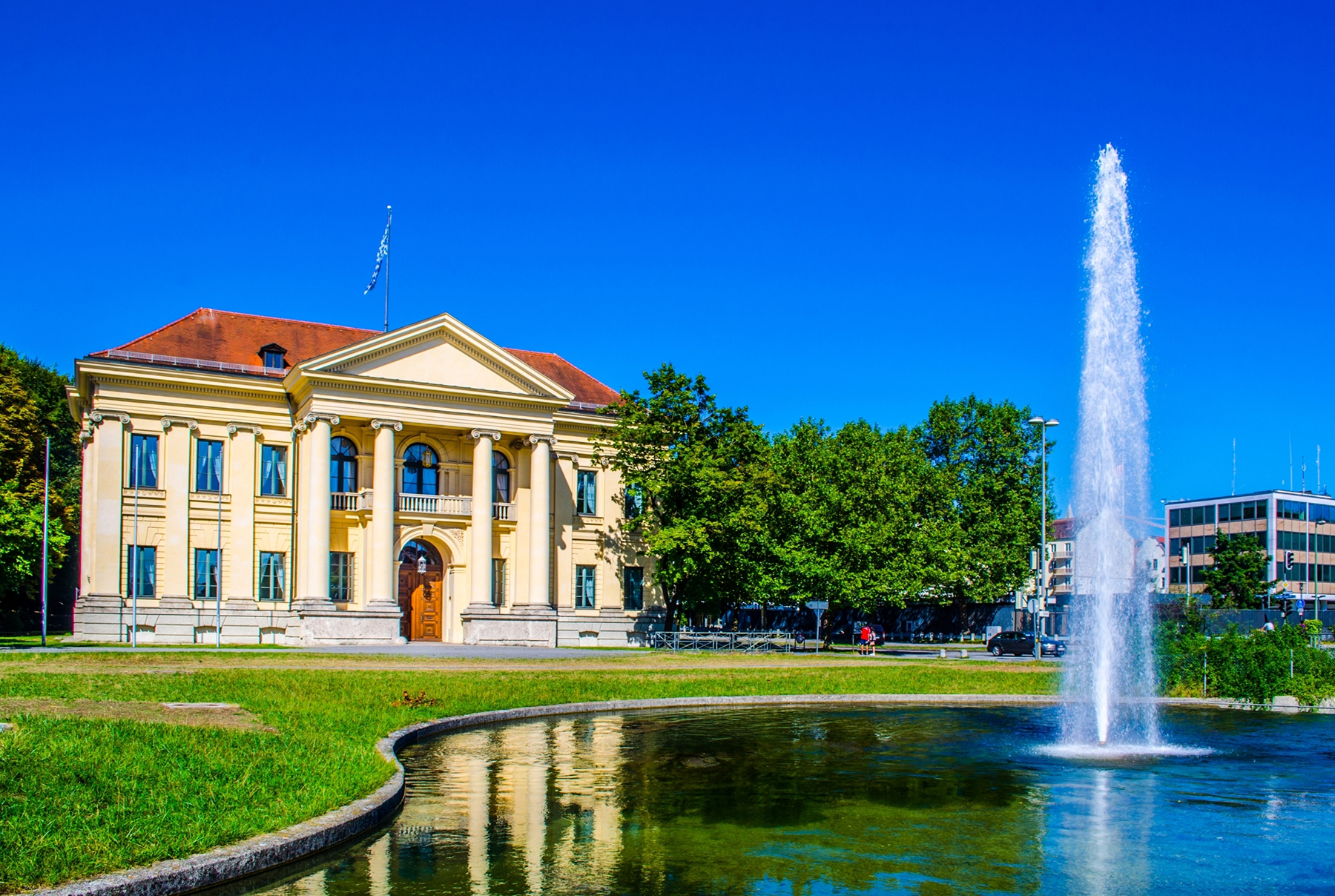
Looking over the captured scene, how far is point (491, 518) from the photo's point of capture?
5338cm

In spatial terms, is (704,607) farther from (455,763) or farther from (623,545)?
(455,763)

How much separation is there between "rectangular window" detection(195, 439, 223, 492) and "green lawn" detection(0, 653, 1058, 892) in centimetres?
1883

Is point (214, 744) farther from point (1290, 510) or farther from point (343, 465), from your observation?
point (1290, 510)

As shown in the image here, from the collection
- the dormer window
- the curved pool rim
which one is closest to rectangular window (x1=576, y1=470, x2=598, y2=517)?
the dormer window

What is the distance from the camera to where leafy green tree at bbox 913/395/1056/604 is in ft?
213

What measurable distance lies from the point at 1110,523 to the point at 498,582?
1473 inches

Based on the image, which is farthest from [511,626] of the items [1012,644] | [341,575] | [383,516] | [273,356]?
[1012,644]

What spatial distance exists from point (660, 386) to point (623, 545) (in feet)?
30.2

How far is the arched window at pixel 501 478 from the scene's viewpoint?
184 ft

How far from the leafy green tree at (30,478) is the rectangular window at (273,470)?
8.17 metres

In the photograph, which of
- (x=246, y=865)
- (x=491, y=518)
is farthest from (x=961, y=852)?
(x=491, y=518)

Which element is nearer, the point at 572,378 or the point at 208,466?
the point at 208,466

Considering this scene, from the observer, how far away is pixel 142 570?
158 ft

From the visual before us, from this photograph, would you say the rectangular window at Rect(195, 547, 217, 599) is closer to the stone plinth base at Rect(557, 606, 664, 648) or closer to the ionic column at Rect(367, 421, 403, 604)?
the ionic column at Rect(367, 421, 403, 604)
